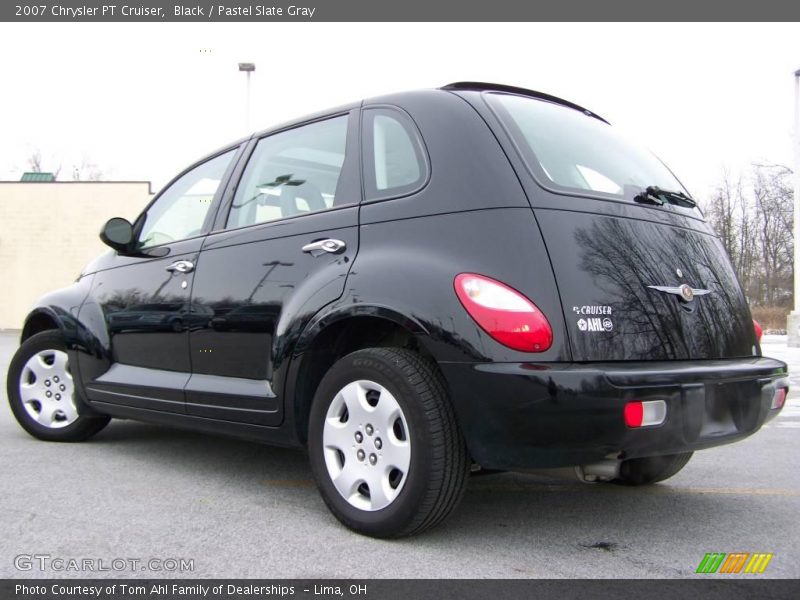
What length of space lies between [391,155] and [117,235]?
2.08 meters

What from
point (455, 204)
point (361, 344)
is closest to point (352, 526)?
point (361, 344)

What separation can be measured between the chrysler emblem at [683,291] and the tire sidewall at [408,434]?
1005 mm

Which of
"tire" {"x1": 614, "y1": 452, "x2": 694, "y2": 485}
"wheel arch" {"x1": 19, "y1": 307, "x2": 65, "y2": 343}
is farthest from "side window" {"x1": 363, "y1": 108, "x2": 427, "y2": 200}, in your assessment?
"wheel arch" {"x1": 19, "y1": 307, "x2": 65, "y2": 343}

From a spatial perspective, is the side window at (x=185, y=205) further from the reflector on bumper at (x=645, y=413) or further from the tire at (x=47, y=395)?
the reflector on bumper at (x=645, y=413)

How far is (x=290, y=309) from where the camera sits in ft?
10.4

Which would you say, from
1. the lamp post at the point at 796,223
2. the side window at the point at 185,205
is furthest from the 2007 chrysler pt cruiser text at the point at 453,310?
the lamp post at the point at 796,223

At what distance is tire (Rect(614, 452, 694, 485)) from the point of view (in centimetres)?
360

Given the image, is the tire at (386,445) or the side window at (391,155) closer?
the tire at (386,445)

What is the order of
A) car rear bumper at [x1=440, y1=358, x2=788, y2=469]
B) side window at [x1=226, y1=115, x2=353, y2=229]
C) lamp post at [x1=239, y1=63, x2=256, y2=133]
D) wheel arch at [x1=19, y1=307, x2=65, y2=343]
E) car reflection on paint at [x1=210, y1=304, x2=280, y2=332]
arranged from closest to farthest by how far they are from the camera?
car rear bumper at [x1=440, y1=358, x2=788, y2=469]
car reflection on paint at [x1=210, y1=304, x2=280, y2=332]
side window at [x1=226, y1=115, x2=353, y2=229]
wheel arch at [x1=19, y1=307, x2=65, y2=343]
lamp post at [x1=239, y1=63, x2=256, y2=133]

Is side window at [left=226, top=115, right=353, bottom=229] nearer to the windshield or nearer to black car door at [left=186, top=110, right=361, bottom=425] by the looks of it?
black car door at [left=186, top=110, right=361, bottom=425]

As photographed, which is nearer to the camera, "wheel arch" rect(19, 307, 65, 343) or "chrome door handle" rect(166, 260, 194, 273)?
"chrome door handle" rect(166, 260, 194, 273)

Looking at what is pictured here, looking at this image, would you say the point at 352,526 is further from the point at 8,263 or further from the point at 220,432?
the point at 8,263

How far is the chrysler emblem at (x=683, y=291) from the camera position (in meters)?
2.77

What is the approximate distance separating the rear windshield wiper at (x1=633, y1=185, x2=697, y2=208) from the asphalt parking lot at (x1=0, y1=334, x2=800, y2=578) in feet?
4.52
